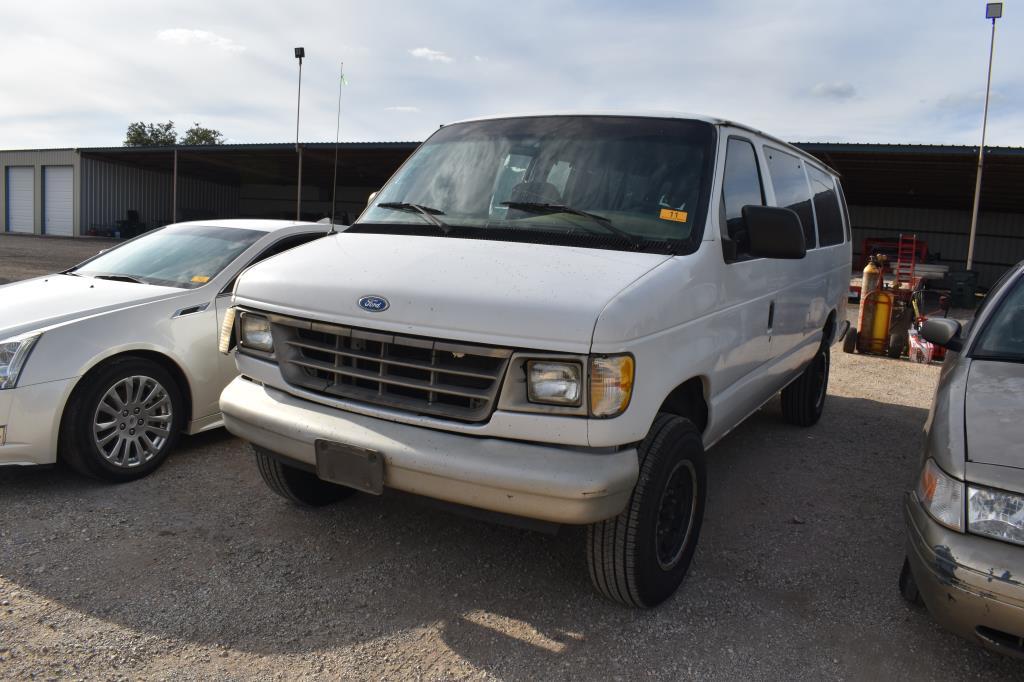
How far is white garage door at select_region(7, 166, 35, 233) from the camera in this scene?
38.3m

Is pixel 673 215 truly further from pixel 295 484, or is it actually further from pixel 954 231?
pixel 954 231

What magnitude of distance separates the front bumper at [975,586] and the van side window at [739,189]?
1.53 metres

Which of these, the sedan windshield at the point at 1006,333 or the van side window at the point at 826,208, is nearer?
the sedan windshield at the point at 1006,333

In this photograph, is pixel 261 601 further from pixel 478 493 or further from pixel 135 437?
pixel 135 437

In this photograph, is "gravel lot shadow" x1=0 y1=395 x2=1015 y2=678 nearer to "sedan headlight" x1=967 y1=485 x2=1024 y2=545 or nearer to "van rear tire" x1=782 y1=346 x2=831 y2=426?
"sedan headlight" x1=967 y1=485 x2=1024 y2=545

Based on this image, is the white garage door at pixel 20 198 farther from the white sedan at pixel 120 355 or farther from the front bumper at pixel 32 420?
the front bumper at pixel 32 420

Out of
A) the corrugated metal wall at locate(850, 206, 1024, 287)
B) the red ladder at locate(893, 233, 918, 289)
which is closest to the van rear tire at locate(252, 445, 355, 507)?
the red ladder at locate(893, 233, 918, 289)

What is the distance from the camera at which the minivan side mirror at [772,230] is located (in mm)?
3469

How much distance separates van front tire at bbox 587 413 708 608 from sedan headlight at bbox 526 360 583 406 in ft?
1.52

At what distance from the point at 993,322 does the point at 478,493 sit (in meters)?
2.86

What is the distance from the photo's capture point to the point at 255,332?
3391mm

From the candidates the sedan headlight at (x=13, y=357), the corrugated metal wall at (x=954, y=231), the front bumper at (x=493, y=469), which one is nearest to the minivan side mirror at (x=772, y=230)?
the front bumper at (x=493, y=469)

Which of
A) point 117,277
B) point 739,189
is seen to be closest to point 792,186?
point 739,189

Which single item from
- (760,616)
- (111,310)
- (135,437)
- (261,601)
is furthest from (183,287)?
(760,616)
